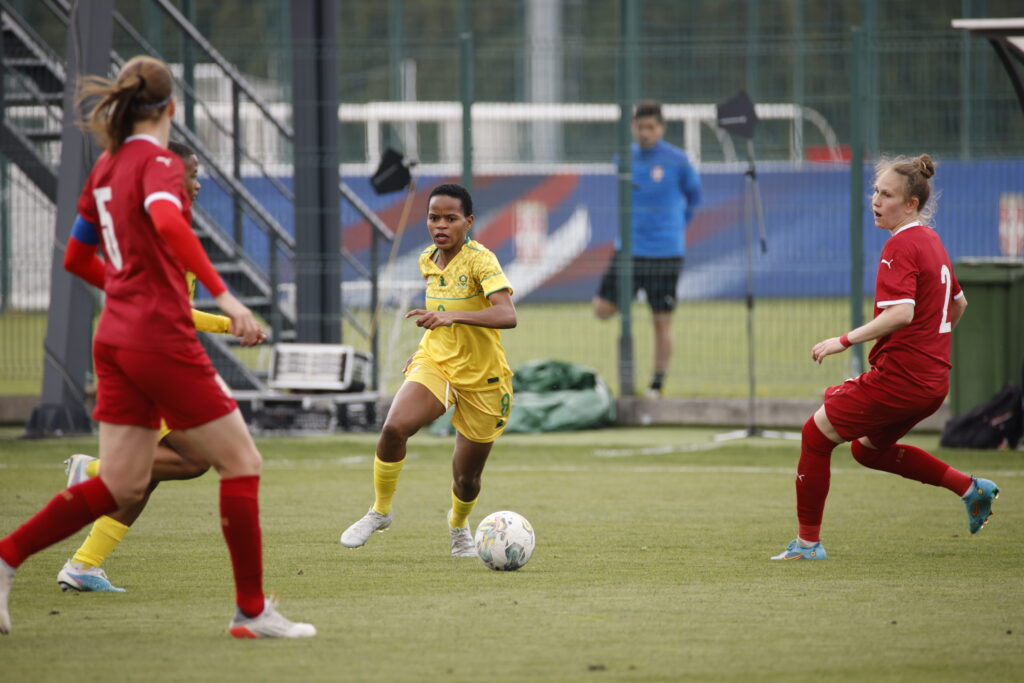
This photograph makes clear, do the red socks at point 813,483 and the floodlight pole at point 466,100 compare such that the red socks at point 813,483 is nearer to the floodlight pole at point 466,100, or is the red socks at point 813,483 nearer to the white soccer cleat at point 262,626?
the white soccer cleat at point 262,626

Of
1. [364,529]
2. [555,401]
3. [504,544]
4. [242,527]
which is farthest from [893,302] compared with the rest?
[555,401]

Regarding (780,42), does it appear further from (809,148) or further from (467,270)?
(467,270)

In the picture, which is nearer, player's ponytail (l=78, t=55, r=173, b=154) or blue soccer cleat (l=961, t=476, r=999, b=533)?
player's ponytail (l=78, t=55, r=173, b=154)

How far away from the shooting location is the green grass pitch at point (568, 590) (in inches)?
197

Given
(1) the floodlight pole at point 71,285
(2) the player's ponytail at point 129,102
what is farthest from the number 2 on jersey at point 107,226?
(1) the floodlight pole at point 71,285

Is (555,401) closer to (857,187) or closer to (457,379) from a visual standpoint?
(857,187)

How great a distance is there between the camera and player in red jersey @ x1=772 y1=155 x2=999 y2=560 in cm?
692

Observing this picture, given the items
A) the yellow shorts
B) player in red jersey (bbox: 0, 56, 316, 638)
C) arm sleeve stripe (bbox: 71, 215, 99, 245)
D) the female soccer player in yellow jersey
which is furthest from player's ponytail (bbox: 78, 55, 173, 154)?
the yellow shorts

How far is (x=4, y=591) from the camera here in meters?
5.35

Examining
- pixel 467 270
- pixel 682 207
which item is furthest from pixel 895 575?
pixel 682 207

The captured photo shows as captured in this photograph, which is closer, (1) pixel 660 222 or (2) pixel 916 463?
(2) pixel 916 463

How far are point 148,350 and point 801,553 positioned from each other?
3.60m

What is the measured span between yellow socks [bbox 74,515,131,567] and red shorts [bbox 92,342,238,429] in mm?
1177

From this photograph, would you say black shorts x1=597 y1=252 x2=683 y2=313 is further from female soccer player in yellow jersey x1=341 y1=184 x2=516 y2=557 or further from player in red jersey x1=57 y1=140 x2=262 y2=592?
player in red jersey x1=57 y1=140 x2=262 y2=592
